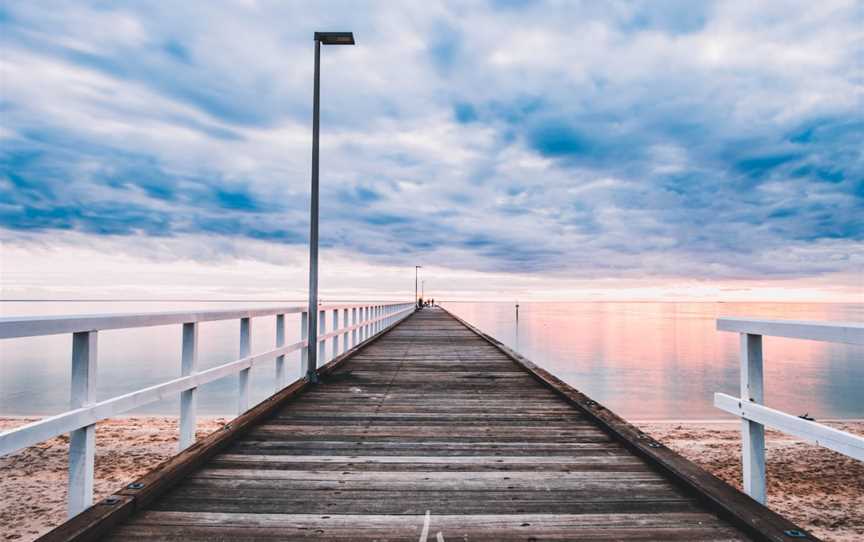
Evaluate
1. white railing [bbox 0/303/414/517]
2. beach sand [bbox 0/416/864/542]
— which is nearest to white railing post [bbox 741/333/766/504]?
white railing [bbox 0/303/414/517]

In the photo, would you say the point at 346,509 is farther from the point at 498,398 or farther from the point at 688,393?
the point at 688,393

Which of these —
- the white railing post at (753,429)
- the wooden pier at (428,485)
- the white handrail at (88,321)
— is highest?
the white handrail at (88,321)

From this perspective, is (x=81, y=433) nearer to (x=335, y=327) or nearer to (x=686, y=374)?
(x=335, y=327)

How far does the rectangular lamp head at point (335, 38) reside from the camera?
24.5 ft

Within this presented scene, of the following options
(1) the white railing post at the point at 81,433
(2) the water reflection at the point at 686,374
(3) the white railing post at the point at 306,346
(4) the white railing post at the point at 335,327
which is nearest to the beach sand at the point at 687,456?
(3) the white railing post at the point at 306,346

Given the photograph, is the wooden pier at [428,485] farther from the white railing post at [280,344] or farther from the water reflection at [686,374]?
the water reflection at [686,374]

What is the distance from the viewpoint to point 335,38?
24.6 feet

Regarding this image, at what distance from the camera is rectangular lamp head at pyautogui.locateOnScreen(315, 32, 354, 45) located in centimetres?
747

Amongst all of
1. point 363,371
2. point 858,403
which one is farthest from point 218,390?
point 858,403

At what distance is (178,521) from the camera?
2734 mm

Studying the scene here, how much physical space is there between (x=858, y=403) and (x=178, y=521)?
27.9 meters

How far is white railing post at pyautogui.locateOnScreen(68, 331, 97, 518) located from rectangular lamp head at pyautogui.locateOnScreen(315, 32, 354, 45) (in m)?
6.06

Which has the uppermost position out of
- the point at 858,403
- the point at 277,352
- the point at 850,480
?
the point at 277,352

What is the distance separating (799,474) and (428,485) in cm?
886
